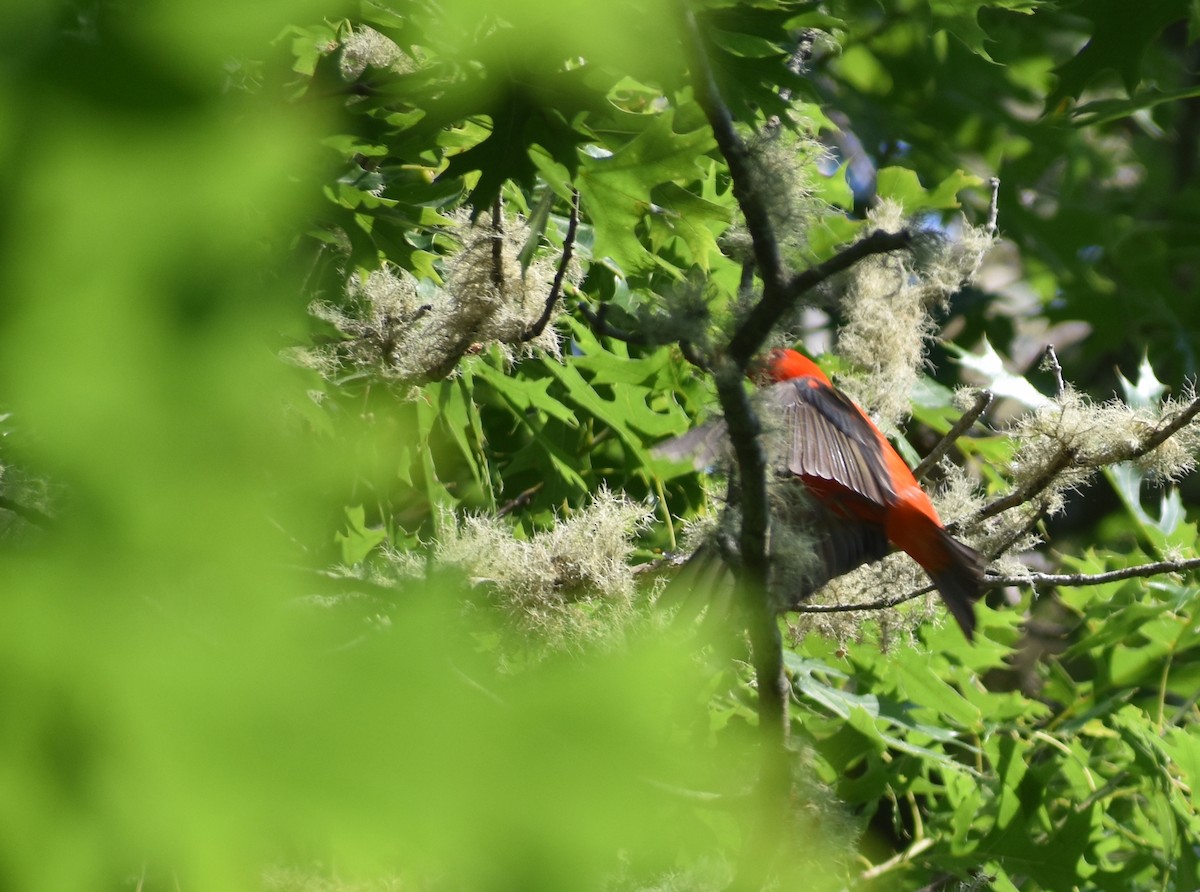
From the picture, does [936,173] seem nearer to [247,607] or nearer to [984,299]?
[984,299]

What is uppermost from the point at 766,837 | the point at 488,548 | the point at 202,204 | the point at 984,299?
the point at 202,204

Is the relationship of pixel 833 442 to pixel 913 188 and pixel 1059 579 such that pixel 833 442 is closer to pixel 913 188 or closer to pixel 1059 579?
pixel 1059 579

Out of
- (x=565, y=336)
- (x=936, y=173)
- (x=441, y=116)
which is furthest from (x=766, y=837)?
(x=936, y=173)

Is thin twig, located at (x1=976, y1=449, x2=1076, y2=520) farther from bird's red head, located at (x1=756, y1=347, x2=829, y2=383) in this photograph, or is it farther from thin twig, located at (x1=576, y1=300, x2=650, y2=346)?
thin twig, located at (x1=576, y1=300, x2=650, y2=346)

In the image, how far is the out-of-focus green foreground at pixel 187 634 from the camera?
420 millimetres

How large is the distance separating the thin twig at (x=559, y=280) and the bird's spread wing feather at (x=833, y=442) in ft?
1.03

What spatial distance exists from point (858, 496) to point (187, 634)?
1.37m

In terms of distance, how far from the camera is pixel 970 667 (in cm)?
234

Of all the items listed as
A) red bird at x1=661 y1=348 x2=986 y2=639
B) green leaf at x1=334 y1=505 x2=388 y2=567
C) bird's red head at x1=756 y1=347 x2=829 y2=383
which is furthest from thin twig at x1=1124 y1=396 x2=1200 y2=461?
green leaf at x1=334 y1=505 x2=388 y2=567

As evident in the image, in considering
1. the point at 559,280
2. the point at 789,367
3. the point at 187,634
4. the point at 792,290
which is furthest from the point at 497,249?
the point at 187,634

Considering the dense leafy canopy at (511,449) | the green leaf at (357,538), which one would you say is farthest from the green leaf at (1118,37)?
the green leaf at (357,538)

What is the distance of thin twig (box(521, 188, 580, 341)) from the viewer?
1.62 metres

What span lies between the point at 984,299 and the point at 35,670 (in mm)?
4243

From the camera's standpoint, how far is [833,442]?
1.63 metres
